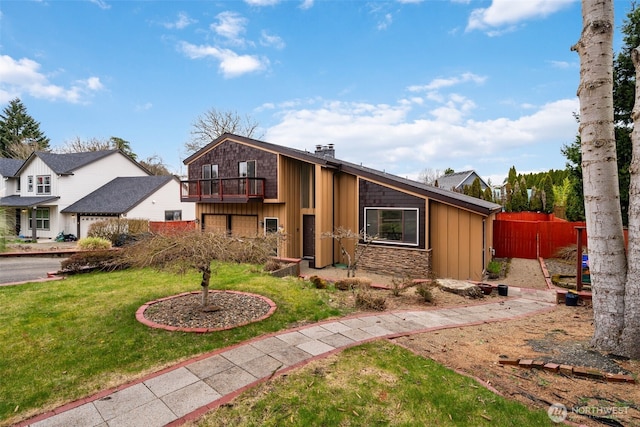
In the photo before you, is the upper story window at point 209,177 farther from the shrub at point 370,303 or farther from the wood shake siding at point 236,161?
the shrub at point 370,303

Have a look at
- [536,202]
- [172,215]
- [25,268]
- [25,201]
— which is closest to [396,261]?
[25,268]

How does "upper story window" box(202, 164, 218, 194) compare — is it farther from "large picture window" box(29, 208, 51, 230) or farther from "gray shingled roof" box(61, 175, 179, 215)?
"large picture window" box(29, 208, 51, 230)

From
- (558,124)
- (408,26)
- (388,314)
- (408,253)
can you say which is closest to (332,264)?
(408,253)

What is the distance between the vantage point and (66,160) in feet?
79.0

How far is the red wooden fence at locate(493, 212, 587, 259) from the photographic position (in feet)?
47.9

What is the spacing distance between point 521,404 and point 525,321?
3534mm

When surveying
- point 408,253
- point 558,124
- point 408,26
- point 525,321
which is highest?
point 408,26

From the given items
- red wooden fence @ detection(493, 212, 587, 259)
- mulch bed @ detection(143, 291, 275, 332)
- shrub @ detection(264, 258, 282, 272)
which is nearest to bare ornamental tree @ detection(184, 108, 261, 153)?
shrub @ detection(264, 258, 282, 272)

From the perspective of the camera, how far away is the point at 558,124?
13219 millimetres

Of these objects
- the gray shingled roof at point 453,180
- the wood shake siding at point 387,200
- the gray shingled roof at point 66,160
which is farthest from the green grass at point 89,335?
the gray shingled roof at point 453,180

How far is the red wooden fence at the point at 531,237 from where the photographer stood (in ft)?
47.9

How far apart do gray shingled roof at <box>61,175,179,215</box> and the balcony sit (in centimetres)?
766

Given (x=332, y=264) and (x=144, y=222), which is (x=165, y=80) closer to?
(x=144, y=222)

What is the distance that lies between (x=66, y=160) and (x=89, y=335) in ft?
83.3
